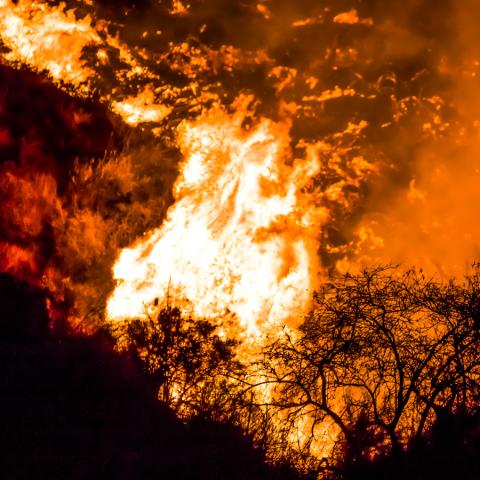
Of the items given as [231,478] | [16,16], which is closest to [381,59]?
[16,16]

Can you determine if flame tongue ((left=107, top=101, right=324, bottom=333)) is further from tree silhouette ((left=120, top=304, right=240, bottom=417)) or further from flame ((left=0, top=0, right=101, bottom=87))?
flame ((left=0, top=0, right=101, bottom=87))

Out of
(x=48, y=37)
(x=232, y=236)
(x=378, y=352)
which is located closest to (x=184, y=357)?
(x=232, y=236)

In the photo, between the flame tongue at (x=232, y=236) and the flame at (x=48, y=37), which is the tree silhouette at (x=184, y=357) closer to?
the flame tongue at (x=232, y=236)

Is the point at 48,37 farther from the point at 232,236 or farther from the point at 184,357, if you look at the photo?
the point at 184,357

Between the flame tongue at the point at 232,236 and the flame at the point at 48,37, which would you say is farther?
the flame at the point at 48,37

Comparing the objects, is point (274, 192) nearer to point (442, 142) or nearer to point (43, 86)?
point (442, 142)

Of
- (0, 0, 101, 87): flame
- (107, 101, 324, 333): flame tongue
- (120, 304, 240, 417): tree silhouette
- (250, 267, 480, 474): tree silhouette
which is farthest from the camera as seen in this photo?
(0, 0, 101, 87): flame

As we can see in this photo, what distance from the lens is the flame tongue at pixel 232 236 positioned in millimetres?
14680

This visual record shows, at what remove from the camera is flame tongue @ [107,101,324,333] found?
1468cm

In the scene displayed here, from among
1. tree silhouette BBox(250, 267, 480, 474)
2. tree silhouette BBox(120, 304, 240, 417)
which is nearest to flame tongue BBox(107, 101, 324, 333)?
tree silhouette BBox(120, 304, 240, 417)

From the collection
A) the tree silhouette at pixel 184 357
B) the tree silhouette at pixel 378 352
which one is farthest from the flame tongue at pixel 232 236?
the tree silhouette at pixel 378 352

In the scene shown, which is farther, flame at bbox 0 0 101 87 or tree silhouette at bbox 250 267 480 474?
flame at bbox 0 0 101 87

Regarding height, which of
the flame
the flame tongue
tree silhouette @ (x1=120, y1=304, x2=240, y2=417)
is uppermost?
the flame

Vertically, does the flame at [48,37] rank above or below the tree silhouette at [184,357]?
above
